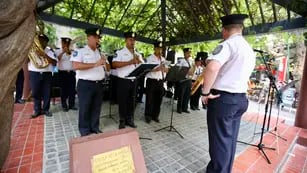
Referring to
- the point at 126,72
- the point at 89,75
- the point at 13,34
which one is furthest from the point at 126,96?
the point at 13,34

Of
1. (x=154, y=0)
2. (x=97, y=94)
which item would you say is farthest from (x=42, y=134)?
(x=154, y=0)

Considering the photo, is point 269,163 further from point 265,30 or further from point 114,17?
point 114,17

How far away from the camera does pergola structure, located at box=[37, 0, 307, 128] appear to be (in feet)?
14.6

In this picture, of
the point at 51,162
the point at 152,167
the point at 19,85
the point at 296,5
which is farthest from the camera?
the point at 19,85

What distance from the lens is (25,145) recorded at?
2594 mm

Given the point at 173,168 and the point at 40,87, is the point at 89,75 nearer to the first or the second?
the point at 40,87

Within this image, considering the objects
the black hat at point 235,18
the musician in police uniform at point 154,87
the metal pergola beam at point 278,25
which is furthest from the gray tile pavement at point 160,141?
the metal pergola beam at point 278,25

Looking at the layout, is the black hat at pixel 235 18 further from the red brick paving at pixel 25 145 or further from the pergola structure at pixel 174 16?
the pergola structure at pixel 174 16

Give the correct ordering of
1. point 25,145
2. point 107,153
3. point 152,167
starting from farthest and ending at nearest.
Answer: point 25,145
point 152,167
point 107,153

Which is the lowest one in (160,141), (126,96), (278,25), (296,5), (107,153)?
(160,141)

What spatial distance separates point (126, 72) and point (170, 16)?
480 cm

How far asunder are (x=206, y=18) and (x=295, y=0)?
8.63 ft

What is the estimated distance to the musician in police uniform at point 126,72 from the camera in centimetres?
332

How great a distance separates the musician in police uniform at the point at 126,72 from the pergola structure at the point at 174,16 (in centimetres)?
253
